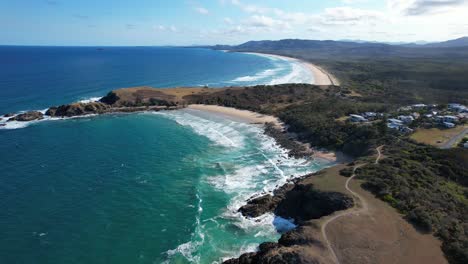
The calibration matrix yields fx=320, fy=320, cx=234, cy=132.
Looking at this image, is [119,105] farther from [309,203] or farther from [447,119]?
[447,119]

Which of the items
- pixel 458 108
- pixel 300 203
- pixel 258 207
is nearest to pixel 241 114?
pixel 258 207

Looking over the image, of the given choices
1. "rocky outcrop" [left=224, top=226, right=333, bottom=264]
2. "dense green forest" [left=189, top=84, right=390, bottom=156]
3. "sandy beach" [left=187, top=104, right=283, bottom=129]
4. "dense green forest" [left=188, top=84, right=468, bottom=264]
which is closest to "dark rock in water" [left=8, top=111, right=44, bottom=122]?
"sandy beach" [left=187, top=104, right=283, bottom=129]

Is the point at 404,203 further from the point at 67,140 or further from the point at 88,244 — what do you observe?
the point at 67,140

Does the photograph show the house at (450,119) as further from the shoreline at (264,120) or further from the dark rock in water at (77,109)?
the dark rock in water at (77,109)

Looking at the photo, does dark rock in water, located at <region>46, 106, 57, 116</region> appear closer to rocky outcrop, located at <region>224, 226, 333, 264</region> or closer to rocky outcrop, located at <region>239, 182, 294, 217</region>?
rocky outcrop, located at <region>239, 182, 294, 217</region>

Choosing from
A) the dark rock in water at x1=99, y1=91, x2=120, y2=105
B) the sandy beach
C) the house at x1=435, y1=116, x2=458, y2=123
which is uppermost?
the dark rock in water at x1=99, y1=91, x2=120, y2=105
